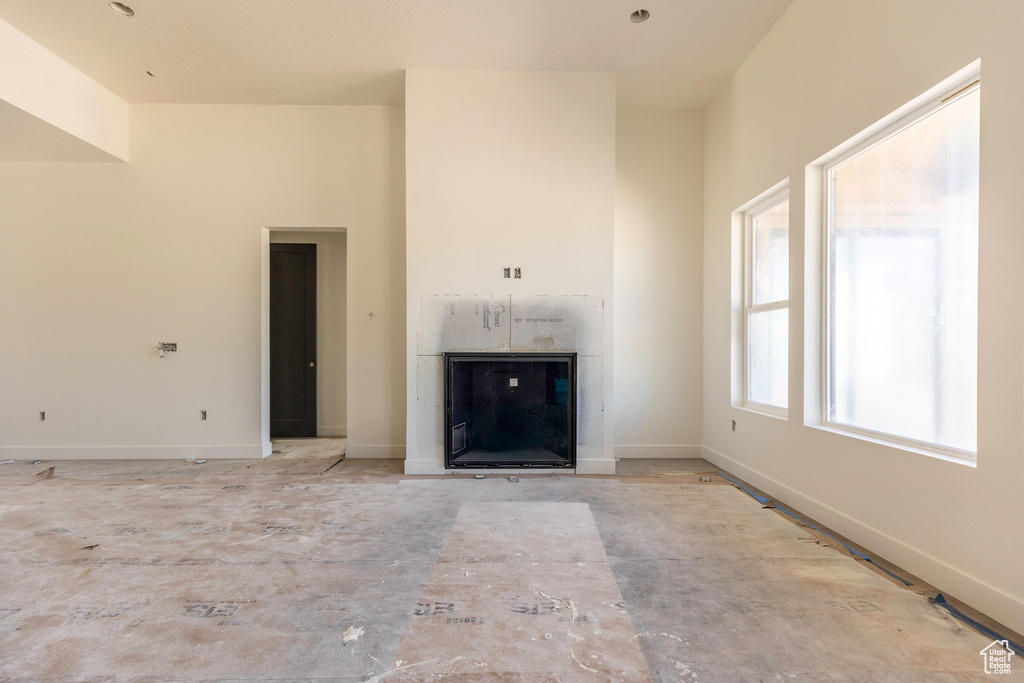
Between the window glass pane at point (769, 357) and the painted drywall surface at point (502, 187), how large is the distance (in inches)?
45.7

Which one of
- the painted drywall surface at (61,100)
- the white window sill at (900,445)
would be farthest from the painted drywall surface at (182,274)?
the white window sill at (900,445)

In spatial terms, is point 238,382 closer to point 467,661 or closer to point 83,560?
point 83,560

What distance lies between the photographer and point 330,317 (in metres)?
6.18

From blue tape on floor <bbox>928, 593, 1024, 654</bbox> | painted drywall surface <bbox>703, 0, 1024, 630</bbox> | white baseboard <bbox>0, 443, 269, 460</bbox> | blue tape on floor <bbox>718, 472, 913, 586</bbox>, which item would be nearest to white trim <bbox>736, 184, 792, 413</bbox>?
painted drywall surface <bbox>703, 0, 1024, 630</bbox>

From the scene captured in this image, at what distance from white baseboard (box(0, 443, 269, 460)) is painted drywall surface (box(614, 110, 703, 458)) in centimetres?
376

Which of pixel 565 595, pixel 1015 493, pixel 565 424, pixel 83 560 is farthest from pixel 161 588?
pixel 1015 493

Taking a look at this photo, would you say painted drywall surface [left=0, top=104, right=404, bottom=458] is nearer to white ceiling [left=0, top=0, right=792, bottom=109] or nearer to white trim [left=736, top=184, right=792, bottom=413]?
white ceiling [left=0, top=0, right=792, bottom=109]

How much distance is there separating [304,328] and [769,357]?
4.95m

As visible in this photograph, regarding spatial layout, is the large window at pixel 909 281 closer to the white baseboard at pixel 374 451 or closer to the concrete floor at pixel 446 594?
the concrete floor at pixel 446 594

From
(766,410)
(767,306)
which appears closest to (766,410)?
(766,410)

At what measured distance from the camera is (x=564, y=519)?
10.1 feet

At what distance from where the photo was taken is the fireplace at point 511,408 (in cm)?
427

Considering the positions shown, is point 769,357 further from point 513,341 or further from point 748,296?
point 513,341

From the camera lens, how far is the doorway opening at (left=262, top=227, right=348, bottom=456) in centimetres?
615
